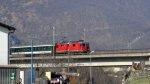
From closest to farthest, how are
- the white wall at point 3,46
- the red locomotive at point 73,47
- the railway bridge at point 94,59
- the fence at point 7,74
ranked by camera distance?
the fence at point 7,74
the white wall at point 3,46
the railway bridge at point 94,59
the red locomotive at point 73,47

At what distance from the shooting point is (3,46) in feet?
173

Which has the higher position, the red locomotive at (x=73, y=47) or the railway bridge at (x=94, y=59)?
the red locomotive at (x=73, y=47)

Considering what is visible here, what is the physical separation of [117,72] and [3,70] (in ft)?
357

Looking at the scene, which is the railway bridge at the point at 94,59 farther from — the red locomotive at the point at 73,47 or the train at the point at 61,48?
the red locomotive at the point at 73,47

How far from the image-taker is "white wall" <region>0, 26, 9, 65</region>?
5209 cm

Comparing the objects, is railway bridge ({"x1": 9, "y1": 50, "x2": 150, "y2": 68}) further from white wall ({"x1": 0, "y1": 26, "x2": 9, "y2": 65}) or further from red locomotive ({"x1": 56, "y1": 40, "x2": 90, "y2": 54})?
white wall ({"x1": 0, "y1": 26, "x2": 9, "y2": 65})

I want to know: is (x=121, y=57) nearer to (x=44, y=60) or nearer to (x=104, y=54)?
(x=104, y=54)

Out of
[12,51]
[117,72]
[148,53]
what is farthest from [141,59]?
[117,72]

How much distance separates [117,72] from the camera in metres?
155

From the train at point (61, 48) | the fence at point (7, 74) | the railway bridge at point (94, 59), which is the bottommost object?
the fence at point (7, 74)

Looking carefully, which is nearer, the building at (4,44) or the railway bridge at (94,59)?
the building at (4,44)

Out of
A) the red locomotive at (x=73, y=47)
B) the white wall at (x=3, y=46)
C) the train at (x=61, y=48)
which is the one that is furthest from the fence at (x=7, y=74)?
the red locomotive at (x=73, y=47)

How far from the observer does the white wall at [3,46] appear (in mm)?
52094

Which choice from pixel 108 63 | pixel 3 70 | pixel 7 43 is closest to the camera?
pixel 3 70
